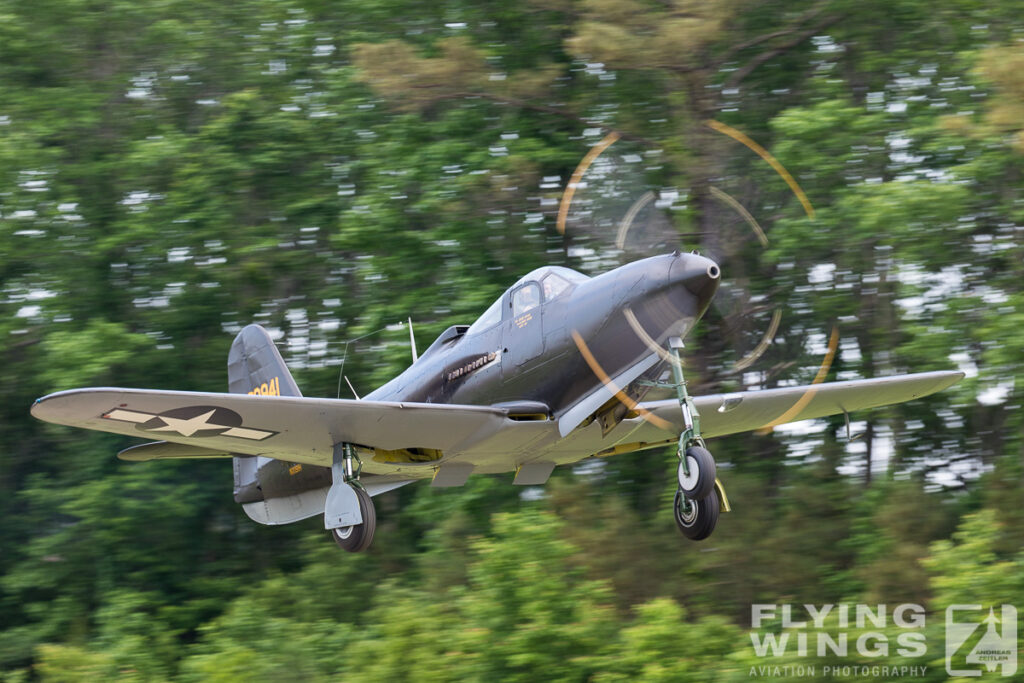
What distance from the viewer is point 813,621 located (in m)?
14.1

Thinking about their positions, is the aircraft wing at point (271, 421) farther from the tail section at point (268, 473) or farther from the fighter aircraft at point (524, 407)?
the tail section at point (268, 473)

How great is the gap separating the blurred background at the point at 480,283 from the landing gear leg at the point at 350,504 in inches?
160

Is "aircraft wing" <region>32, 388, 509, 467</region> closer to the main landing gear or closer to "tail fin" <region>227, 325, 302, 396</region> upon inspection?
the main landing gear

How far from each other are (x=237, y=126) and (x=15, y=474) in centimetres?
769

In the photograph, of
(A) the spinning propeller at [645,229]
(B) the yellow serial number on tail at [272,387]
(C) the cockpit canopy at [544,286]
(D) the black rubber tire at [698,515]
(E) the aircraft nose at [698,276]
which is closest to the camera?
(E) the aircraft nose at [698,276]

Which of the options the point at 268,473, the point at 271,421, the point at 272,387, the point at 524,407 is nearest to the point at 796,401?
the point at 524,407

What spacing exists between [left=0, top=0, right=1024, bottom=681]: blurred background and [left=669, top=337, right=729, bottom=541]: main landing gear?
104 inches

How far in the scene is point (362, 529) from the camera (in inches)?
440

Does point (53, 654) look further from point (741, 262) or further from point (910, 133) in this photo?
point (910, 133)

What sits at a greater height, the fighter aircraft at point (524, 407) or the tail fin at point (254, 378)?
the fighter aircraft at point (524, 407)

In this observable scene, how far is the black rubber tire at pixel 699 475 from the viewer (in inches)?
369

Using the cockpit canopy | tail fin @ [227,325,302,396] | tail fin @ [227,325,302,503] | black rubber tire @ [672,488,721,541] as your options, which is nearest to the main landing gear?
Answer: black rubber tire @ [672,488,721,541]

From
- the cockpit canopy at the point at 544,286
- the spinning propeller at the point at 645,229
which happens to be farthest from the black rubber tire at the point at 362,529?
the spinning propeller at the point at 645,229

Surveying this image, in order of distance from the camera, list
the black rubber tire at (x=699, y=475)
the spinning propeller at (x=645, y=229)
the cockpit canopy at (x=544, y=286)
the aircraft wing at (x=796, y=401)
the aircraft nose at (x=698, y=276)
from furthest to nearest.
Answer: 1. the aircraft wing at (x=796, y=401)
2. the cockpit canopy at (x=544, y=286)
3. the spinning propeller at (x=645, y=229)
4. the black rubber tire at (x=699, y=475)
5. the aircraft nose at (x=698, y=276)
